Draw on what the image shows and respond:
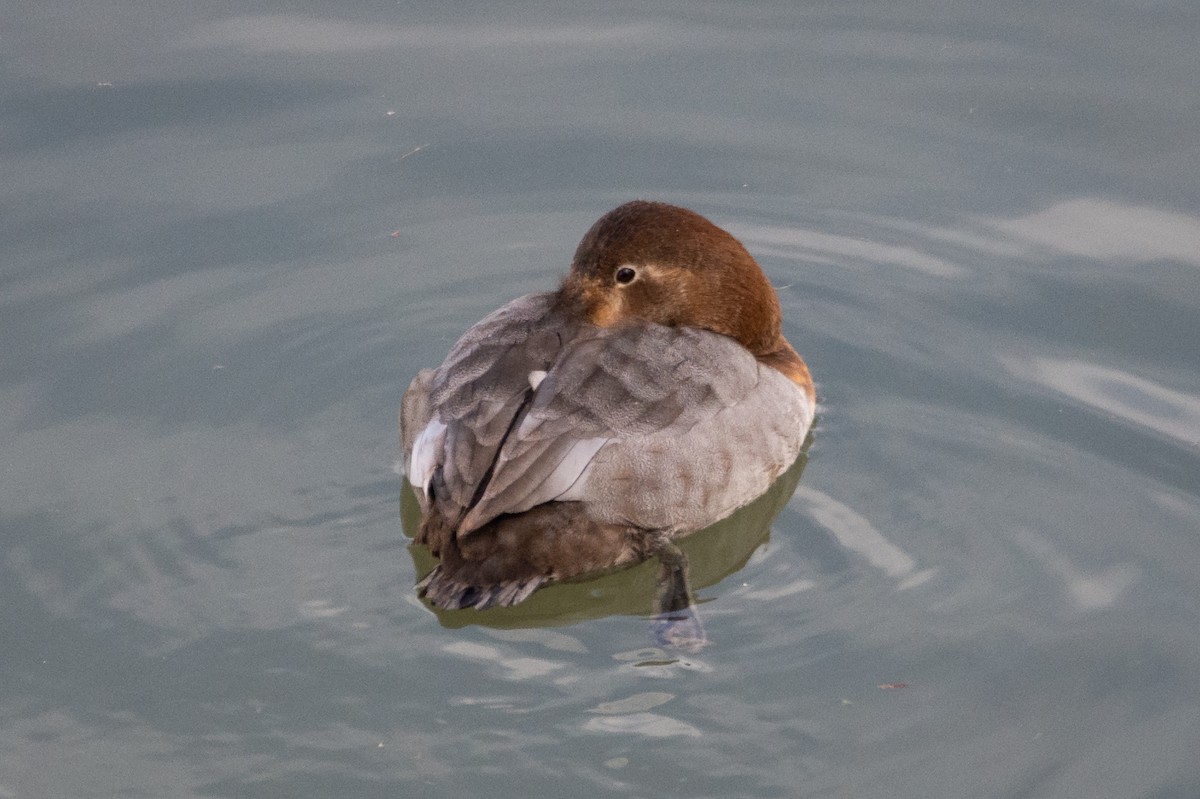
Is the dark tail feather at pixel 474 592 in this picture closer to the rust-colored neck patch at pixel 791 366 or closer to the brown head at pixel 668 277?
the brown head at pixel 668 277

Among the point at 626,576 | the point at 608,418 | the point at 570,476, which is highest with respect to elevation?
the point at 608,418

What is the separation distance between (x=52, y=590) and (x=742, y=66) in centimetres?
478

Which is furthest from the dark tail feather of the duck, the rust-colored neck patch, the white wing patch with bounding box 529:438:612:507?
the rust-colored neck patch

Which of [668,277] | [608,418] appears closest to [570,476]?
[608,418]

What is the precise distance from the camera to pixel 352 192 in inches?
318

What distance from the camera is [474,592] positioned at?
5.42 m

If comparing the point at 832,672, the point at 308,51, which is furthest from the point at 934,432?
the point at 308,51

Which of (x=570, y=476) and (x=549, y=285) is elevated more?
(x=549, y=285)

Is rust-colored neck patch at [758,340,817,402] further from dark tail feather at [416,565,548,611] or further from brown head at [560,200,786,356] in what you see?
dark tail feather at [416,565,548,611]

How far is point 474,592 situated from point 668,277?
1.61 metres

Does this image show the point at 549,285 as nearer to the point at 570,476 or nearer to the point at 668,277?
the point at 668,277

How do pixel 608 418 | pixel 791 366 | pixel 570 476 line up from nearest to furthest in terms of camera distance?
1. pixel 570 476
2. pixel 608 418
3. pixel 791 366

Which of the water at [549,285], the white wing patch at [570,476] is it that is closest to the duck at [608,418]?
the white wing patch at [570,476]

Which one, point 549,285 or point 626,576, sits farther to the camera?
point 549,285
